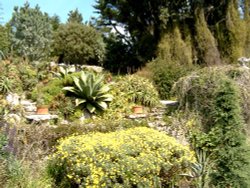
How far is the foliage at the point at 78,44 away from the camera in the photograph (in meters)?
25.9

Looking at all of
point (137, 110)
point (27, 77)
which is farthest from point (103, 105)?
point (27, 77)

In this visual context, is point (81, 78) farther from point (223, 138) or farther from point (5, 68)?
point (223, 138)

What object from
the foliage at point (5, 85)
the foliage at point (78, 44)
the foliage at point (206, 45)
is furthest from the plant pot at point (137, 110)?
the foliage at point (78, 44)

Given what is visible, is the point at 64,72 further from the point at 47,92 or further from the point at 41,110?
the point at 41,110

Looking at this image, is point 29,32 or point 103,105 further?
point 29,32

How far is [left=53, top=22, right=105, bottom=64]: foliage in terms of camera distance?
1019 inches

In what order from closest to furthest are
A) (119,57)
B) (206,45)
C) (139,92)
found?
1. (139,92)
2. (206,45)
3. (119,57)

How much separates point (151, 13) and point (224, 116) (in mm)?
13728

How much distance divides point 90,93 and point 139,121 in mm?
1590

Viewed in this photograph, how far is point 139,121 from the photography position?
8.43 metres

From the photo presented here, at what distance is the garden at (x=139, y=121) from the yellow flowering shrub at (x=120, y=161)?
2cm

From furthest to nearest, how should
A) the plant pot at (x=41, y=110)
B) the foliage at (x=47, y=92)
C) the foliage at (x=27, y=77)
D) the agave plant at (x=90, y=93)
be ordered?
the foliage at (x=27, y=77) → the foliage at (x=47, y=92) → the agave plant at (x=90, y=93) → the plant pot at (x=41, y=110)

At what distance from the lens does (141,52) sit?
19.6 metres

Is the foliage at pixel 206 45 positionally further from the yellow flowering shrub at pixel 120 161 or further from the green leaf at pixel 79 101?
the yellow flowering shrub at pixel 120 161
